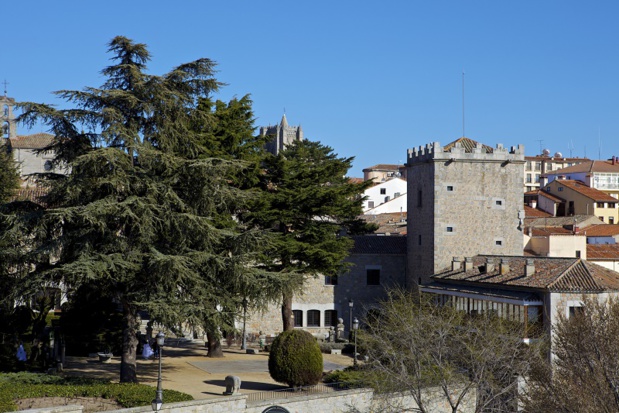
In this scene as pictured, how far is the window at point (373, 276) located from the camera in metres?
43.3

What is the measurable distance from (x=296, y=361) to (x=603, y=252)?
28.1m

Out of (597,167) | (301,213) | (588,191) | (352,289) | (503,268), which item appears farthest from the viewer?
(597,167)

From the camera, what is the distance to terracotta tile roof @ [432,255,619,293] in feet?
102

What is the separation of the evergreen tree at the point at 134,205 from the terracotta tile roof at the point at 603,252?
2768 cm

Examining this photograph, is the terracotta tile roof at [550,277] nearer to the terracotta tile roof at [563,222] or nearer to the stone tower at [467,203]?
the stone tower at [467,203]

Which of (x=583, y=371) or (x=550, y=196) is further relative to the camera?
(x=550, y=196)

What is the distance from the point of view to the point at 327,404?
25.0 meters

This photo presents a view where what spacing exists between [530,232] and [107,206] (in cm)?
3235

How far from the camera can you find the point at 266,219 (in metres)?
34.6

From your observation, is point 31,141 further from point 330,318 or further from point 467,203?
point 467,203

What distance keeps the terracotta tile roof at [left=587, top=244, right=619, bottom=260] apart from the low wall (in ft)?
73.0

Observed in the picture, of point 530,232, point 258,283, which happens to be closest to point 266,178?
point 258,283

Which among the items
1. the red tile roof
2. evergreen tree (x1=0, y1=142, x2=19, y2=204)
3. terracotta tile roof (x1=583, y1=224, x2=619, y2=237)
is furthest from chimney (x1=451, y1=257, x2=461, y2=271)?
the red tile roof

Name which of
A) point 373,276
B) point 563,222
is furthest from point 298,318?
point 563,222
